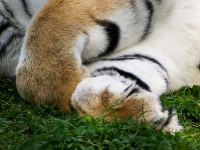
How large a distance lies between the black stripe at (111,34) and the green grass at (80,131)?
35cm

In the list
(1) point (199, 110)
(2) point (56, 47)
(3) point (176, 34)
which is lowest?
(1) point (199, 110)

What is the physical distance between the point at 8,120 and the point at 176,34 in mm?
931

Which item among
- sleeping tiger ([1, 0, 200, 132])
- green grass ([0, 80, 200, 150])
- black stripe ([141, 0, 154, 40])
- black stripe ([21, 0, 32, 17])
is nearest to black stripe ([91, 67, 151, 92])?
sleeping tiger ([1, 0, 200, 132])

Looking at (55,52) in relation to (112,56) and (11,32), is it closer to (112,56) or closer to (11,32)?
(112,56)

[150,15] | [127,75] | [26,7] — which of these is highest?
[26,7]

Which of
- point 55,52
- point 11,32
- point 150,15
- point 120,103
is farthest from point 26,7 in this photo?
point 120,103

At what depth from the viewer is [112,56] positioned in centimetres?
Result: 242

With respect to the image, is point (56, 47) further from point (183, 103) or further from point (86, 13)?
point (183, 103)

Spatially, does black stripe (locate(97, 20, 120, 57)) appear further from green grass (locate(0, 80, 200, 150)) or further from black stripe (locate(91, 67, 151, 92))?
green grass (locate(0, 80, 200, 150))

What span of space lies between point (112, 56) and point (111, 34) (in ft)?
0.41

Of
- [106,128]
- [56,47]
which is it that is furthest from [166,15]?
[106,128]

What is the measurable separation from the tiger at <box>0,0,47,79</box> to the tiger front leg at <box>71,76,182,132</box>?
588 millimetres

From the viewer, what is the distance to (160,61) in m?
2.46

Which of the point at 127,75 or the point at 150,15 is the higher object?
the point at 150,15
